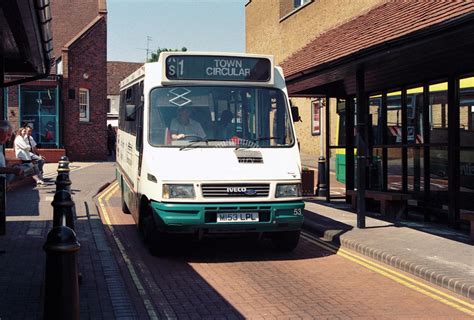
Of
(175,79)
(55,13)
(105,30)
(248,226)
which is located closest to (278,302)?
(248,226)

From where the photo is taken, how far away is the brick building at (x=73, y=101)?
94.2 ft

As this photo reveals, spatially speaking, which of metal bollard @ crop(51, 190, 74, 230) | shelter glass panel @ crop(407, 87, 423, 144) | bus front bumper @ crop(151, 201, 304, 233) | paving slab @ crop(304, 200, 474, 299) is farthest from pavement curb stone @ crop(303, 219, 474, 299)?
metal bollard @ crop(51, 190, 74, 230)

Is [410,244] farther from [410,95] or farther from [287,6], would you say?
[287,6]

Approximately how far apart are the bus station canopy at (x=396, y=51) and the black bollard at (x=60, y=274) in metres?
5.38

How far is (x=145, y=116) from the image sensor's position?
8492 millimetres

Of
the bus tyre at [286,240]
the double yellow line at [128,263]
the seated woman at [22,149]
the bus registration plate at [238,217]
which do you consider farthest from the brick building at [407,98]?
the seated woman at [22,149]

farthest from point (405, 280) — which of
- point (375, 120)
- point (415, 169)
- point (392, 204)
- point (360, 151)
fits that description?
point (375, 120)

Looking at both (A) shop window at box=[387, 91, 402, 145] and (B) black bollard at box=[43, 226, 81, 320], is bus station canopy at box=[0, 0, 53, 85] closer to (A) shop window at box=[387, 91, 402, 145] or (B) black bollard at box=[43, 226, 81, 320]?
(B) black bollard at box=[43, 226, 81, 320]

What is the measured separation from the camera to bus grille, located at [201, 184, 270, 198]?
7.65 m

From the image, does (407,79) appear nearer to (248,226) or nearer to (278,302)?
(248,226)

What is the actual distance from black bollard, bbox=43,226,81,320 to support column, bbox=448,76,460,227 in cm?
853

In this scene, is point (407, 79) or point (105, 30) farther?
point (105, 30)

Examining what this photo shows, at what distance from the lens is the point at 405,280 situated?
23.6ft

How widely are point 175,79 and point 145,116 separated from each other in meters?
0.70
